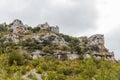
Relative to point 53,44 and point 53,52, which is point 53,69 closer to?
point 53,52

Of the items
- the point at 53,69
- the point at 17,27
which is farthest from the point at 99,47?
the point at 53,69

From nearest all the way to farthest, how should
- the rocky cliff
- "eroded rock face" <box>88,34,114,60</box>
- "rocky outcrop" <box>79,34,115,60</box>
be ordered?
the rocky cliff < "rocky outcrop" <box>79,34,115,60</box> < "eroded rock face" <box>88,34,114,60</box>

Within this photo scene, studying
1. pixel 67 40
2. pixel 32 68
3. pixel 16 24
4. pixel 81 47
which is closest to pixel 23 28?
pixel 16 24

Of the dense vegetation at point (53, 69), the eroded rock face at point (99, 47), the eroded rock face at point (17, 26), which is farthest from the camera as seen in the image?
the eroded rock face at point (17, 26)

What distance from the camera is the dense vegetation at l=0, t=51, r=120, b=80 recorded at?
202 feet

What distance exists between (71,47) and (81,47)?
317cm

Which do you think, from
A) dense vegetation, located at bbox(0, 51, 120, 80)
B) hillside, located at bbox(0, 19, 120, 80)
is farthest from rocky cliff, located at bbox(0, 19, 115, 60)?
dense vegetation, located at bbox(0, 51, 120, 80)

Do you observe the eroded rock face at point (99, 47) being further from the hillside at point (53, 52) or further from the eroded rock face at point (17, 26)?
the eroded rock face at point (17, 26)

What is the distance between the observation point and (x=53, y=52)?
341ft

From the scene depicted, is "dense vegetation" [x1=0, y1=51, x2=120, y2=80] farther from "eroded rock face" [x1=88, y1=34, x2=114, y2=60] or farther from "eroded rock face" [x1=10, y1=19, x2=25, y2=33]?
"eroded rock face" [x1=10, y1=19, x2=25, y2=33]

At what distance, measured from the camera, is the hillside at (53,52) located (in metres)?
79.6

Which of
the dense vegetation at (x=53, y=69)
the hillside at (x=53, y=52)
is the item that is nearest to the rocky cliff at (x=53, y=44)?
the hillside at (x=53, y=52)

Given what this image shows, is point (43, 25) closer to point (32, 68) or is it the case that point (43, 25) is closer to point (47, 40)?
point (47, 40)

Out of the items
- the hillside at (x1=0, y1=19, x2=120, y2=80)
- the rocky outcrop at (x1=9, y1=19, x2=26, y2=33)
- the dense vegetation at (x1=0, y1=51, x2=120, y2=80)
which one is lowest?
the dense vegetation at (x1=0, y1=51, x2=120, y2=80)
